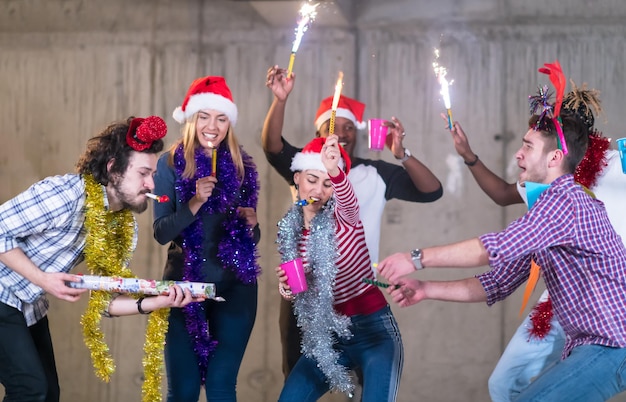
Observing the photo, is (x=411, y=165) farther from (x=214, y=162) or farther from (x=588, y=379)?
(x=588, y=379)

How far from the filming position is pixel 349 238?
3117mm

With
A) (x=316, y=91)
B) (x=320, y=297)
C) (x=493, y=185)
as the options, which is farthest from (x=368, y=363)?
(x=316, y=91)

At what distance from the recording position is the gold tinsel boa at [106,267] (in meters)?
2.88

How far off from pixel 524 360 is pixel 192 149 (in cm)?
162

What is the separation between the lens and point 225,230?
3.30 m

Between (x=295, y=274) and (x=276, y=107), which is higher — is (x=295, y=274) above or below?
below

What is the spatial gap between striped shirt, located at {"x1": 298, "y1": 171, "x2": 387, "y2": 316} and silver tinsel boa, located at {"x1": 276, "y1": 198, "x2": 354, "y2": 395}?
0.03 meters

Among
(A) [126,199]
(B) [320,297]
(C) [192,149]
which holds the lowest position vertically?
(B) [320,297]

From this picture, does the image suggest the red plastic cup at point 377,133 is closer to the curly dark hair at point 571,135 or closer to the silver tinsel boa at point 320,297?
the silver tinsel boa at point 320,297

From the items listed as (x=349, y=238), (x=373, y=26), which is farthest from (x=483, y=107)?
(x=349, y=238)

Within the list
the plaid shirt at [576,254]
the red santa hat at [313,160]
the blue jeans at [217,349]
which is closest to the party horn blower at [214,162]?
the red santa hat at [313,160]

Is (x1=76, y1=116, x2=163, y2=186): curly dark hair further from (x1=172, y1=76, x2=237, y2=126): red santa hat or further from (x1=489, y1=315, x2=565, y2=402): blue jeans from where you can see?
(x1=489, y1=315, x2=565, y2=402): blue jeans

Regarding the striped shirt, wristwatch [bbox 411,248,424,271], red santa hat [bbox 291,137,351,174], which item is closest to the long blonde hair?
red santa hat [bbox 291,137,351,174]

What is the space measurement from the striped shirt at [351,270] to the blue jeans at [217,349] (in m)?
0.34
